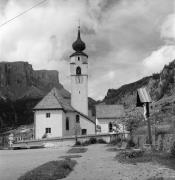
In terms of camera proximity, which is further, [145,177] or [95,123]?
[95,123]

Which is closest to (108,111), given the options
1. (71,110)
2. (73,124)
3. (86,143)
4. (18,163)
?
(73,124)

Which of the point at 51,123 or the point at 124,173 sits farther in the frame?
the point at 51,123

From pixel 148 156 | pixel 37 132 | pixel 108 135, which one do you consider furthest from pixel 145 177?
pixel 37 132

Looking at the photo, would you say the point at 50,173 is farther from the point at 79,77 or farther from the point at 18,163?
the point at 79,77

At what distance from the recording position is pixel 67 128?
58.8 metres

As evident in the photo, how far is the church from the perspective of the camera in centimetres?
5556

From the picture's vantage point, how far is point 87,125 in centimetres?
6125

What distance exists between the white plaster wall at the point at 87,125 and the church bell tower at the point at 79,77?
7.82 feet

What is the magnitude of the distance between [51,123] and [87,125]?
8179mm

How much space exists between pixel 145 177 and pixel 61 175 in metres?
3.22

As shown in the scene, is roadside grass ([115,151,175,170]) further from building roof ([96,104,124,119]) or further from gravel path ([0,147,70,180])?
building roof ([96,104,124,119])

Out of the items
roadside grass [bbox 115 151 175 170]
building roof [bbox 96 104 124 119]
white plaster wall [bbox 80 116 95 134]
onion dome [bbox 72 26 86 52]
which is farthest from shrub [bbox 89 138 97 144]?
roadside grass [bbox 115 151 175 170]

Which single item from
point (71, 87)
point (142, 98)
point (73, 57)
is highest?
point (73, 57)

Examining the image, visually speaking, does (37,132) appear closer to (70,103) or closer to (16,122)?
(70,103)
